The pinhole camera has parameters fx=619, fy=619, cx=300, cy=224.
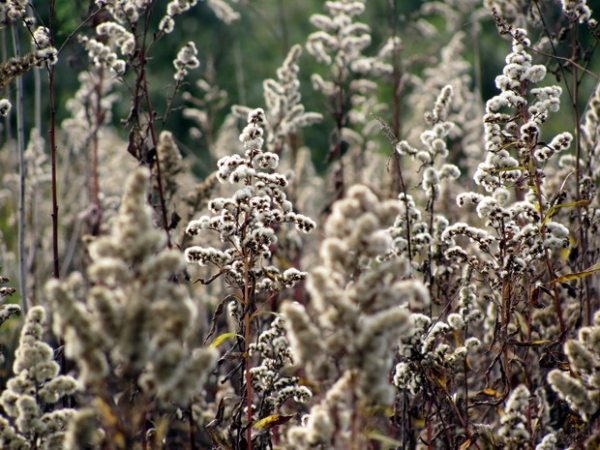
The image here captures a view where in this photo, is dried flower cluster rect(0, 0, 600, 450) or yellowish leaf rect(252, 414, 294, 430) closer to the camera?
dried flower cluster rect(0, 0, 600, 450)

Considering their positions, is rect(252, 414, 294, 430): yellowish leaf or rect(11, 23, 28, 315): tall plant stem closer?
rect(252, 414, 294, 430): yellowish leaf

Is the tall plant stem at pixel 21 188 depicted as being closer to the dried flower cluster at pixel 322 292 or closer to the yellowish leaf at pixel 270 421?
the dried flower cluster at pixel 322 292

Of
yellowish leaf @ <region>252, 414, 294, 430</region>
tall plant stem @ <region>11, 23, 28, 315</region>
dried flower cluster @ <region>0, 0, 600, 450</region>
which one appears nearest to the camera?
dried flower cluster @ <region>0, 0, 600, 450</region>

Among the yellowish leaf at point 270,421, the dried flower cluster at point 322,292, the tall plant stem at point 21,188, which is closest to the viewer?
the dried flower cluster at point 322,292

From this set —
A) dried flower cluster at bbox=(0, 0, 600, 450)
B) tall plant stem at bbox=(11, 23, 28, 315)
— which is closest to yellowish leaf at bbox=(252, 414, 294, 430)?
dried flower cluster at bbox=(0, 0, 600, 450)

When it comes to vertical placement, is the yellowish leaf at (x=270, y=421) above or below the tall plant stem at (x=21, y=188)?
below

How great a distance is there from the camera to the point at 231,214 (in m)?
2.64

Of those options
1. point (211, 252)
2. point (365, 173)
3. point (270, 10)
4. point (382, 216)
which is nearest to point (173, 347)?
point (382, 216)

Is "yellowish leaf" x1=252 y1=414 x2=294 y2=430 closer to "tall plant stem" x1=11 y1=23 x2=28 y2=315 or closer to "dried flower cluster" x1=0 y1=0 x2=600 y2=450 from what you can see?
"dried flower cluster" x1=0 y1=0 x2=600 y2=450

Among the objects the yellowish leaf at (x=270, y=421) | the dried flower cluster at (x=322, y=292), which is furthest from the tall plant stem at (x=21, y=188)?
the yellowish leaf at (x=270, y=421)

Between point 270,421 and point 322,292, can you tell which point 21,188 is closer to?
point 270,421

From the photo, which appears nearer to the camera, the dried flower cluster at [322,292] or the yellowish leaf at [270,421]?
the dried flower cluster at [322,292]

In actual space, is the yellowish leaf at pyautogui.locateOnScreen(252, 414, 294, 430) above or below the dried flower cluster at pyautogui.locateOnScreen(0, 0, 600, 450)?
below

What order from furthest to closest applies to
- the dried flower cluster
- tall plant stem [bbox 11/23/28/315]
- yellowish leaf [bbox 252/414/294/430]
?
tall plant stem [bbox 11/23/28/315] → yellowish leaf [bbox 252/414/294/430] → the dried flower cluster
